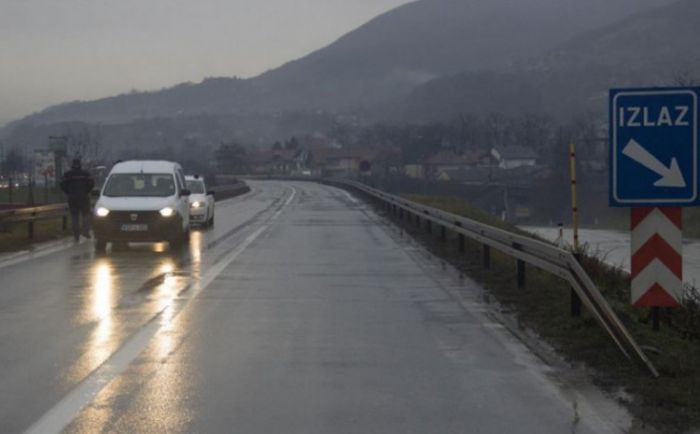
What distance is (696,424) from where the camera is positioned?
22.2 ft

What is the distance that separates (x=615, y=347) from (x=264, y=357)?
3192mm

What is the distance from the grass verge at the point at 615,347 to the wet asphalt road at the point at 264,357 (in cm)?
43

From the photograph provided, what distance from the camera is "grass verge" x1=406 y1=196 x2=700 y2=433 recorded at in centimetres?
729

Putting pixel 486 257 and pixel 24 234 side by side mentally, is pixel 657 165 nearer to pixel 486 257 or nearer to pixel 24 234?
pixel 486 257

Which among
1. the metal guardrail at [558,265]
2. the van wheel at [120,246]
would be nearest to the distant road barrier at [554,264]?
Answer: the metal guardrail at [558,265]

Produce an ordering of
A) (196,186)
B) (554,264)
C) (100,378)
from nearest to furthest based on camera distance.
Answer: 1. (100,378)
2. (554,264)
3. (196,186)

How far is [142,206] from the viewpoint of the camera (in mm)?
22250

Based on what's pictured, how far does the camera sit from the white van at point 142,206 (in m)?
21.9

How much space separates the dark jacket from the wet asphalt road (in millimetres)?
7129

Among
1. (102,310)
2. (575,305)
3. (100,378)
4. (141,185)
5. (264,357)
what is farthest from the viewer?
(141,185)

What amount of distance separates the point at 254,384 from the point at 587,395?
8.28 ft

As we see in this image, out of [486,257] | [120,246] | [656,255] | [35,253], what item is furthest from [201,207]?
[656,255]

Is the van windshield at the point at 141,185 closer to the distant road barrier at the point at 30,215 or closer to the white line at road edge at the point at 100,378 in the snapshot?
the distant road barrier at the point at 30,215

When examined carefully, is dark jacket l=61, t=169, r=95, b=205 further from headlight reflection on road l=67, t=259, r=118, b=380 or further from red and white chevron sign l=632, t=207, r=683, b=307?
red and white chevron sign l=632, t=207, r=683, b=307
